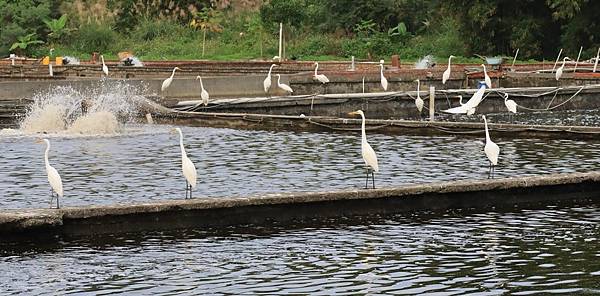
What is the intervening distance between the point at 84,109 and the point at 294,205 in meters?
16.0

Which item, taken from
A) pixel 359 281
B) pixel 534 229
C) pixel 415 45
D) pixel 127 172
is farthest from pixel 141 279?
pixel 415 45

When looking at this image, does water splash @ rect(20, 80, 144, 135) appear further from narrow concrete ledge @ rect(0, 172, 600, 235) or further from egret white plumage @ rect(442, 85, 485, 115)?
narrow concrete ledge @ rect(0, 172, 600, 235)

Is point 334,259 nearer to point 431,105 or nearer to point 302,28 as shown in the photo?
point 431,105

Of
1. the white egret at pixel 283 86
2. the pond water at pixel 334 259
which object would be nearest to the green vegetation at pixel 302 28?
the white egret at pixel 283 86

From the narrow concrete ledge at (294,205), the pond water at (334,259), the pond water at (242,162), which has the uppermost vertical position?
the narrow concrete ledge at (294,205)

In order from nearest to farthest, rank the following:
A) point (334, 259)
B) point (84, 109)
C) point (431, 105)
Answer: point (334, 259), point (84, 109), point (431, 105)

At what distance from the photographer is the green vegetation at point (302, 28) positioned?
49312 mm

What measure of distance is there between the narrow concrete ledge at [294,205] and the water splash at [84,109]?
13.3m

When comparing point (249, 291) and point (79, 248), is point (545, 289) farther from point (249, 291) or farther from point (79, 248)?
point (79, 248)

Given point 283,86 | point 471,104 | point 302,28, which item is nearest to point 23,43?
point 302,28

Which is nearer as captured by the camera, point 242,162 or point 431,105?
point 242,162

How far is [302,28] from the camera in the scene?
185 feet

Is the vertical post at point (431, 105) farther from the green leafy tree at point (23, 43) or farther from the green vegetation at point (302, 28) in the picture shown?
the green leafy tree at point (23, 43)

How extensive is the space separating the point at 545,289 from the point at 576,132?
13.3 metres
